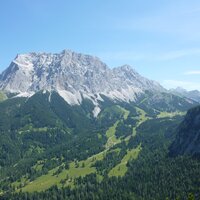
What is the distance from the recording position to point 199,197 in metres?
192

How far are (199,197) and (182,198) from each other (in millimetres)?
10519

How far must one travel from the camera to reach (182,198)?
199000 mm
